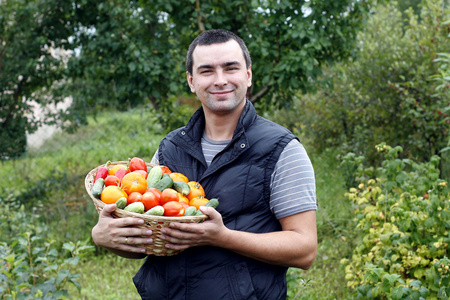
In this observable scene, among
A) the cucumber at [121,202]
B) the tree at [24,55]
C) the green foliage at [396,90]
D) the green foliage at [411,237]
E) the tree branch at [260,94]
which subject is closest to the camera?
the cucumber at [121,202]

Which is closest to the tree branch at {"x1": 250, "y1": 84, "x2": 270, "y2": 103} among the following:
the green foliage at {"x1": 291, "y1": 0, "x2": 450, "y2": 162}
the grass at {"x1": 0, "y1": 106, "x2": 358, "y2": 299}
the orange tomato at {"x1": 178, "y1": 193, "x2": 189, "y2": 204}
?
the green foliage at {"x1": 291, "y1": 0, "x2": 450, "y2": 162}

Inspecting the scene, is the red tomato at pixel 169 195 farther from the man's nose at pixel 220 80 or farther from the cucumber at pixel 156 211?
the man's nose at pixel 220 80

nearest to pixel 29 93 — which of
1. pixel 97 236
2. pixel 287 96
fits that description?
pixel 287 96

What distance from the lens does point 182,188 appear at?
1.73 m

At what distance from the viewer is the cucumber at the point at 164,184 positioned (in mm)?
1745

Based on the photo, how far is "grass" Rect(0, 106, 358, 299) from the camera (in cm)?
401

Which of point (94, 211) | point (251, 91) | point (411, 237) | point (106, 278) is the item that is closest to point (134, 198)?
point (411, 237)

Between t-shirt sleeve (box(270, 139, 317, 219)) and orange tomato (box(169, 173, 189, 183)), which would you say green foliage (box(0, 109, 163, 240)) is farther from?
→ t-shirt sleeve (box(270, 139, 317, 219))

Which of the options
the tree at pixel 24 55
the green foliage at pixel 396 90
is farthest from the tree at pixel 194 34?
the green foliage at pixel 396 90

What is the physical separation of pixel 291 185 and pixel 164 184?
0.48 metres

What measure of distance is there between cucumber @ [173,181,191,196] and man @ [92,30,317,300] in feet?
0.36

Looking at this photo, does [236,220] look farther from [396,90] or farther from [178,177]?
[396,90]

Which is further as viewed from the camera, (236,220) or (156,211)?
(236,220)

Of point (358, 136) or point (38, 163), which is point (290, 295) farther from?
point (38, 163)
